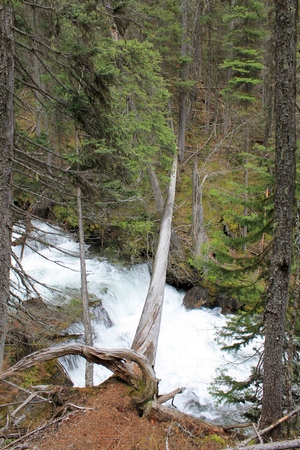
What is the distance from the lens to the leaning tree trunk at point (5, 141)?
4.46 m

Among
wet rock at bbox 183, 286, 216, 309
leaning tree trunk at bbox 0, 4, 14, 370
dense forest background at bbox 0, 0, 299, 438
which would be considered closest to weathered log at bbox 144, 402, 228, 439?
dense forest background at bbox 0, 0, 299, 438

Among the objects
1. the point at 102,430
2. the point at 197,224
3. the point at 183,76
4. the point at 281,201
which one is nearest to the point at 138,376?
the point at 102,430

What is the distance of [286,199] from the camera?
384 cm

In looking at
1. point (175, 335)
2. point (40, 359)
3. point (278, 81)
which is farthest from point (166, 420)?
point (175, 335)

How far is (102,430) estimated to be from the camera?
3.44 metres

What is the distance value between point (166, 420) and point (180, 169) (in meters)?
15.3

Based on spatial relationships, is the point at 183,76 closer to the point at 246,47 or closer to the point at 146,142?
the point at 246,47

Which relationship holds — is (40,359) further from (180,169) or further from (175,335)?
(180,169)

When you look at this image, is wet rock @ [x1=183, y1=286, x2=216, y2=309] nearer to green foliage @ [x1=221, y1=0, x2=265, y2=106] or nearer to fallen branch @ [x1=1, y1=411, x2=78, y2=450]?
green foliage @ [x1=221, y1=0, x2=265, y2=106]

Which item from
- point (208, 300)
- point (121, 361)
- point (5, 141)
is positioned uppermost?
point (5, 141)

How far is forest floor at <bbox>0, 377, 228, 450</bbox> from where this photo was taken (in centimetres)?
327

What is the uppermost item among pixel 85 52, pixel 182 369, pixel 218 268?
pixel 85 52

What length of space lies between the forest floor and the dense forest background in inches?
58.0

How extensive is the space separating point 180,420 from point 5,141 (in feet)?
13.4
